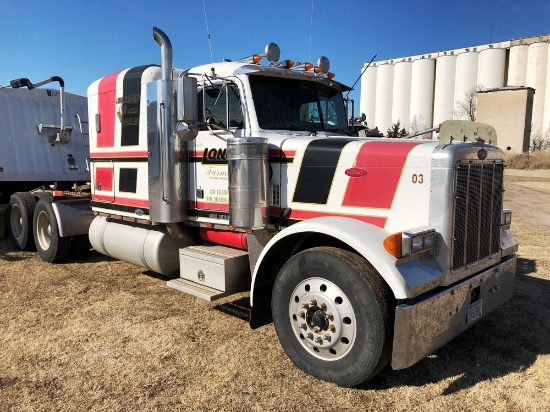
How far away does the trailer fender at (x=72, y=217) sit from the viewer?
285 inches

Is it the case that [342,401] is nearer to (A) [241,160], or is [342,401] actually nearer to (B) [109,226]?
(A) [241,160]

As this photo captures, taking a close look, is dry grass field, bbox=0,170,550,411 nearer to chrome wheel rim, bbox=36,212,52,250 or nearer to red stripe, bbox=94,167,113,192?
red stripe, bbox=94,167,113,192

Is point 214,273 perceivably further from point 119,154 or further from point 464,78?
point 464,78

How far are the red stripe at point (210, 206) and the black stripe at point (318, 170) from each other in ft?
3.10

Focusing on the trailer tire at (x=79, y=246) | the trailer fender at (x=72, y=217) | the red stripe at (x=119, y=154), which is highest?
the red stripe at (x=119, y=154)

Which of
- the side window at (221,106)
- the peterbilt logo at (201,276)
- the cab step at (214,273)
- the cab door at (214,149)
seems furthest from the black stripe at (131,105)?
the peterbilt logo at (201,276)

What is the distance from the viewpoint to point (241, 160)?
14.0 feet

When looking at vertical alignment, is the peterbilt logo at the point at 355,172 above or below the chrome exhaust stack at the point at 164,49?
below

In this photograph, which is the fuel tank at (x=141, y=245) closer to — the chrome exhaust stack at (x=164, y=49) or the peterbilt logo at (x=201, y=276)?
the peterbilt logo at (x=201, y=276)

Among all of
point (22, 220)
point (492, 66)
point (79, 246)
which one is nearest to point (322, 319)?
point (79, 246)

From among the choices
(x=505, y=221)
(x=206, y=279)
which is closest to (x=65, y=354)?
(x=206, y=279)

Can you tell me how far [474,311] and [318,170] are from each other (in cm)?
172

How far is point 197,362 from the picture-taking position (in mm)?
3998

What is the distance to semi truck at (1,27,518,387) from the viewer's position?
3.39 meters
